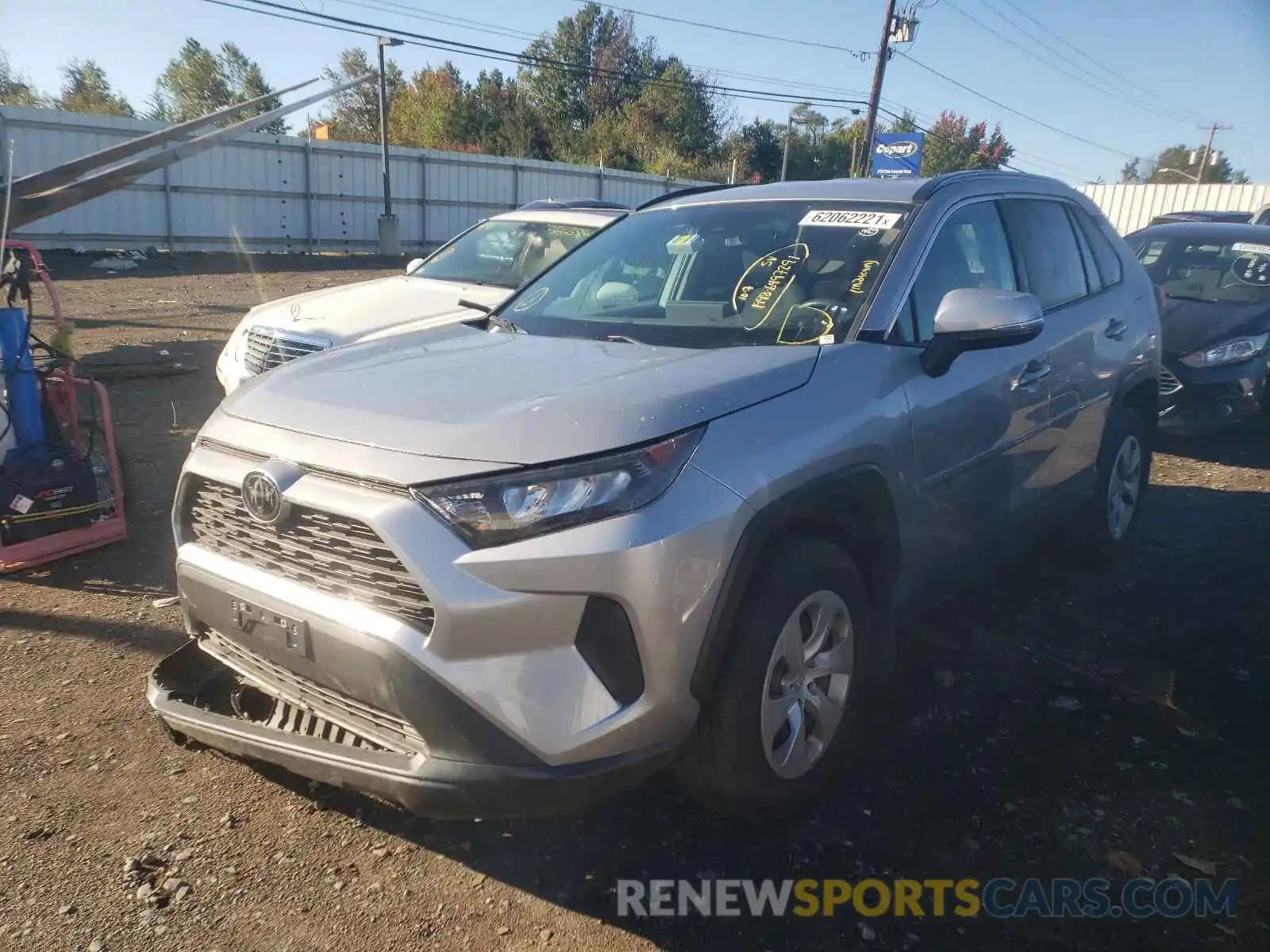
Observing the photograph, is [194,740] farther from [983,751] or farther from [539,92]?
[539,92]

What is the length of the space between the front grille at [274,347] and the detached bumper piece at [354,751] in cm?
350

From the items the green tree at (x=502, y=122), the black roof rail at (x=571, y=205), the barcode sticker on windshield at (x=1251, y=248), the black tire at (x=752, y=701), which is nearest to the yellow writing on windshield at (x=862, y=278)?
the black tire at (x=752, y=701)

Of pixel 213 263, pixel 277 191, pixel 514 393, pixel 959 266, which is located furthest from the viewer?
pixel 277 191

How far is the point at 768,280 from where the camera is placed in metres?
3.40

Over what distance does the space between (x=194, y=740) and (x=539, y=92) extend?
4963cm

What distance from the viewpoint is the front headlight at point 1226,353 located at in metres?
7.54

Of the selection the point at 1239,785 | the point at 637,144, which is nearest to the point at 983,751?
the point at 1239,785

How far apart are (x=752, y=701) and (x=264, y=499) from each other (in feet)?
4.41

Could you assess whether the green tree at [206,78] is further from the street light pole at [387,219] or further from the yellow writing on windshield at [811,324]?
the yellow writing on windshield at [811,324]

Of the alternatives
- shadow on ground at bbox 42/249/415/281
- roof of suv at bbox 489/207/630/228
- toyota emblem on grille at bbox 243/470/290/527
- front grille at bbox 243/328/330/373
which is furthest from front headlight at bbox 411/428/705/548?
shadow on ground at bbox 42/249/415/281

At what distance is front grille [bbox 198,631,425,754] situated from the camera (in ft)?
7.55

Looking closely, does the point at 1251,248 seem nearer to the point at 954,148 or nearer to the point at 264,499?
the point at 264,499

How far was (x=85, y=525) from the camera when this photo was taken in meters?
4.88

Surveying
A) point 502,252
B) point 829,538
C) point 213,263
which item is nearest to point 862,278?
point 829,538
